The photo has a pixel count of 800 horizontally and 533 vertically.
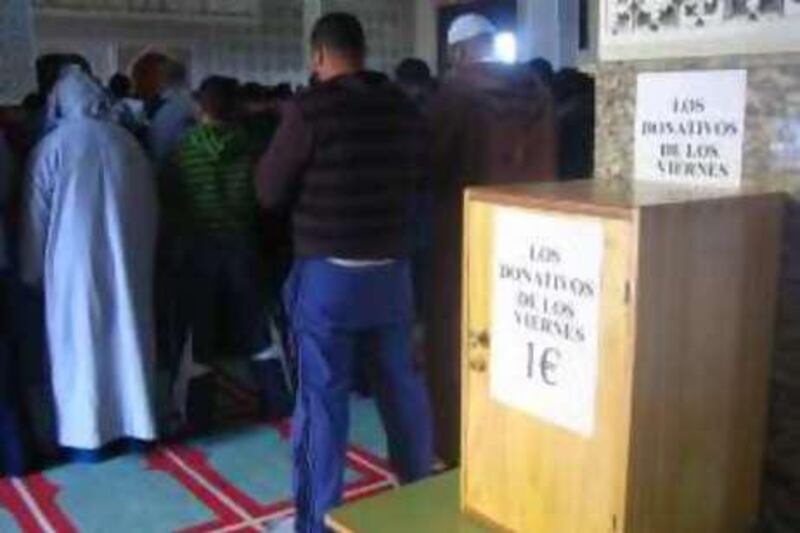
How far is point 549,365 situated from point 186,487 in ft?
6.56

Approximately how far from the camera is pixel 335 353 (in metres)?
2.04

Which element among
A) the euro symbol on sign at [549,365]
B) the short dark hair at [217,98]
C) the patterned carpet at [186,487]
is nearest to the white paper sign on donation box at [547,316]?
the euro symbol on sign at [549,365]

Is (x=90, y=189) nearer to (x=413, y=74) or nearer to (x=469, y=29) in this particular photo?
(x=469, y=29)

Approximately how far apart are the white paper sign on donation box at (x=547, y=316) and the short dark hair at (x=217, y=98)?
6.91ft

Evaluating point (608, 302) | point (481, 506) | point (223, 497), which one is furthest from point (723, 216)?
point (223, 497)

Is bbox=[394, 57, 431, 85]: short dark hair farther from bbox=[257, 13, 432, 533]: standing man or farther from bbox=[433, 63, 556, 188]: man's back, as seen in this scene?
bbox=[257, 13, 432, 533]: standing man

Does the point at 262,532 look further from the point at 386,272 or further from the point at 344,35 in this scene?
the point at 344,35

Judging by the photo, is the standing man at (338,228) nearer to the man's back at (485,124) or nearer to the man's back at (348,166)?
the man's back at (348,166)

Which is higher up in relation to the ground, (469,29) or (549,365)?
(469,29)

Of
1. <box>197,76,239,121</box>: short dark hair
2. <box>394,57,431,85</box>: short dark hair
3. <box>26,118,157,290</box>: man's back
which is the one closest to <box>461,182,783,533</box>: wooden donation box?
<box>26,118,157,290</box>: man's back

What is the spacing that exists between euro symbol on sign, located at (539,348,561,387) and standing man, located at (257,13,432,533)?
1.17 meters

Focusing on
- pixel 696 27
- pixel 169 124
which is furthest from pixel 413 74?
pixel 696 27

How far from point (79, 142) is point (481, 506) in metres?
2.02

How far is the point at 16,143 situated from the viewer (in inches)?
110
